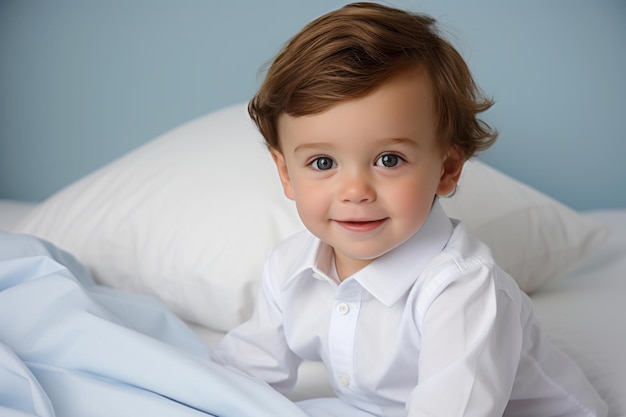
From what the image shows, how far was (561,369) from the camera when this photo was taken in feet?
3.42

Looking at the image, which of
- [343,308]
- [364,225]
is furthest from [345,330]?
[364,225]

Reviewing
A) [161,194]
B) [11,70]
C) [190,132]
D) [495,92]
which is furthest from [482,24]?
[11,70]

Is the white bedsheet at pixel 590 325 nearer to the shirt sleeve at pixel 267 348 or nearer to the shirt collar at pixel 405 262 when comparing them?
the shirt sleeve at pixel 267 348

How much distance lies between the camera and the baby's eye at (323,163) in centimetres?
96

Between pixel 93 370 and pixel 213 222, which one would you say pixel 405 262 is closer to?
pixel 93 370

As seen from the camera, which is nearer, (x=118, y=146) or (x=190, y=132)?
(x=190, y=132)

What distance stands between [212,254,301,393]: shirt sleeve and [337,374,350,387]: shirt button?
0.14m

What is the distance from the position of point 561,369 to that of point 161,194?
0.79m

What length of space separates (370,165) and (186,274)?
571 millimetres

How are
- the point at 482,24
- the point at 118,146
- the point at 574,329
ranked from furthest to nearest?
the point at 118,146 → the point at 482,24 → the point at 574,329

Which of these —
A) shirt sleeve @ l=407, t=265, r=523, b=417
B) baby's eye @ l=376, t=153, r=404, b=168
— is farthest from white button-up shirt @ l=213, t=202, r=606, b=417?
baby's eye @ l=376, t=153, r=404, b=168

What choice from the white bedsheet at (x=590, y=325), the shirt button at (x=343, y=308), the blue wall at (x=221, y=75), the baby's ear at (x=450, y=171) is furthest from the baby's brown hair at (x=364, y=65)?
the blue wall at (x=221, y=75)

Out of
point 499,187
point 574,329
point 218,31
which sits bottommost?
point 574,329

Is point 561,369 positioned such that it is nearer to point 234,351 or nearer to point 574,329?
point 574,329
